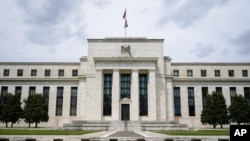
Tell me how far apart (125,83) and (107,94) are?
14.9 ft

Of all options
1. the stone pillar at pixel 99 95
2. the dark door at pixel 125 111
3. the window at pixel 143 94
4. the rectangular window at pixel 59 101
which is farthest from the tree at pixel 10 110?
the window at pixel 143 94

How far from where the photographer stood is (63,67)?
2648 inches

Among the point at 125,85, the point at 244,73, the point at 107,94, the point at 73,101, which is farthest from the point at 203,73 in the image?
the point at 73,101

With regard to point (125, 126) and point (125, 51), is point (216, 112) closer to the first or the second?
point (125, 126)

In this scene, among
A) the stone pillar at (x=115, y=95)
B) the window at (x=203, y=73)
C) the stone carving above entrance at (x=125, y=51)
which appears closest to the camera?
the stone pillar at (x=115, y=95)

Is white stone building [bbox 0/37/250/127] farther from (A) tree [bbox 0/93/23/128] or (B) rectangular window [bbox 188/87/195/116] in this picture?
(A) tree [bbox 0/93/23/128]

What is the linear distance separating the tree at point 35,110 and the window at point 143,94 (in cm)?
2003

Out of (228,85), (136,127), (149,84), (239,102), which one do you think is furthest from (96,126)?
(228,85)

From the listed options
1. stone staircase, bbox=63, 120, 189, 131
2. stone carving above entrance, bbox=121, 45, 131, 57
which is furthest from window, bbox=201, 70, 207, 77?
stone staircase, bbox=63, 120, 189, 131

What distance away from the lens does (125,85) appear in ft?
196

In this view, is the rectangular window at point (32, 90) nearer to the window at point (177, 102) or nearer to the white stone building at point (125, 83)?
the white stone building at point (125, 83)

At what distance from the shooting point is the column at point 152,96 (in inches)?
2269

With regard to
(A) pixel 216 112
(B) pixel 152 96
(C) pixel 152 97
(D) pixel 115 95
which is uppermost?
(D) pixel 115 95

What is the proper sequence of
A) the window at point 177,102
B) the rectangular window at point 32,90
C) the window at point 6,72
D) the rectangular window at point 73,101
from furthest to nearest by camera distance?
the window at point 6,72
the rectangular window at point 32,90
the rectangular window at point 73,101
the window at point 177,102
